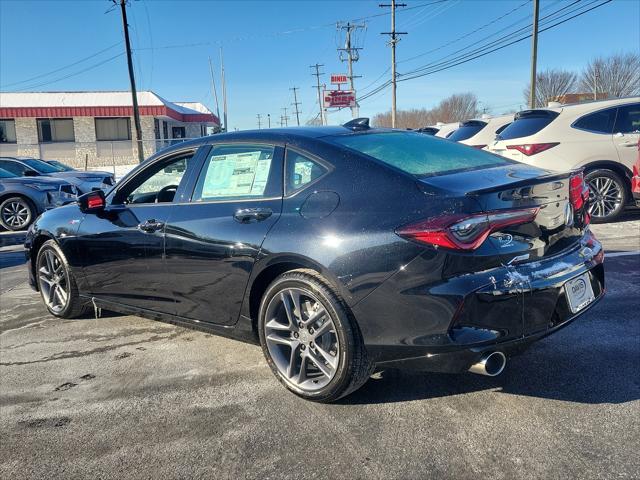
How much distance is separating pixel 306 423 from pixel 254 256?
0.97m

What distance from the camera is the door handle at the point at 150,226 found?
372 centimetres

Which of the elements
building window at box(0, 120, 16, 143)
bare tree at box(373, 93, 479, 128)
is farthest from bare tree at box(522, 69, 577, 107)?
building window at box(0, 120, 16, 143)

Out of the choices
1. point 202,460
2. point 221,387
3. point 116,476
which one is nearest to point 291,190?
point 221,387

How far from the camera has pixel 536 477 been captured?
226cm

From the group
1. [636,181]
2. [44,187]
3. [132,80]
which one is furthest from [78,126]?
[636,181]

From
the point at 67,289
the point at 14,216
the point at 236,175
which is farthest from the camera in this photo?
the point at 14,216

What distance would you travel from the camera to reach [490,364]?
259 centimetres

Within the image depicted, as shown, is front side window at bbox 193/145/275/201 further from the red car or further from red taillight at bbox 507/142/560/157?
the red car

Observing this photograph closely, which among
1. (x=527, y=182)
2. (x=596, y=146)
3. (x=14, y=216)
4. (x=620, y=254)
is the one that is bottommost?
(x=620, y=254)

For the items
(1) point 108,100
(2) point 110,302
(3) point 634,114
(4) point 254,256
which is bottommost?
(2) point 110,302

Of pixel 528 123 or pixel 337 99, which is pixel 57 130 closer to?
pixel 337 99

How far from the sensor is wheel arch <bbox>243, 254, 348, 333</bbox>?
9.19ft

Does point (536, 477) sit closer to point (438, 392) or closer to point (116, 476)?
point (438, 392)

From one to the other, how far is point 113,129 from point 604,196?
33.4 meters
